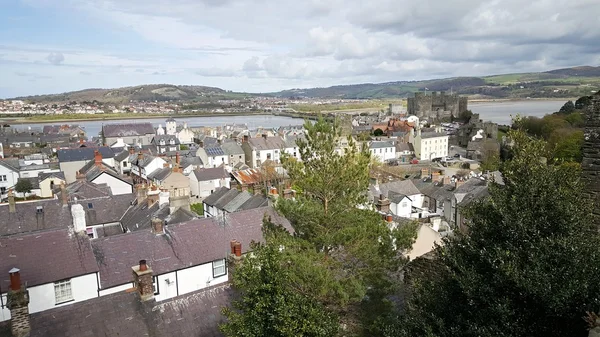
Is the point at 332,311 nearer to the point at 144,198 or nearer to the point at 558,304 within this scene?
the point at 558,304

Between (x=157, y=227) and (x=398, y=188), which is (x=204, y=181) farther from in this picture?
(x=157, y=227)

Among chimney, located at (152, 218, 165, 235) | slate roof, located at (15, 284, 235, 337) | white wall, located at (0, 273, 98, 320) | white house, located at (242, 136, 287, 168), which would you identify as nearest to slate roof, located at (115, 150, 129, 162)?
white house, located at (242, 136, 287, 168)

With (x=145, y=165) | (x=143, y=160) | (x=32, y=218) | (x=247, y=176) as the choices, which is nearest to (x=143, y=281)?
(x=32, y=218)

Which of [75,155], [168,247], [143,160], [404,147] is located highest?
[75,155]

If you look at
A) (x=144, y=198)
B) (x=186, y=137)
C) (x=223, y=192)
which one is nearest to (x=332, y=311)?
(x=144, y=198)

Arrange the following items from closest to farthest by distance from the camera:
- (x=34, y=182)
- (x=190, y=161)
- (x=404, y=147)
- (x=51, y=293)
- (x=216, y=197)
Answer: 1. (x=51, y=293)
2. (x=216, y=197)
3. (x=34, y=182)
4. (x=190, y=161)
5. (x=404, y=147)

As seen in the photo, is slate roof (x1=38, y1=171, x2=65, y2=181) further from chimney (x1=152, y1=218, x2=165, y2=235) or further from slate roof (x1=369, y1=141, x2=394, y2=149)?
slate roof (x1=369, y1=141, x2=394, y2=149)

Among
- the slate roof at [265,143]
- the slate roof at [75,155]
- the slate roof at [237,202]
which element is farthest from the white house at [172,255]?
the slate roof at [265,143]

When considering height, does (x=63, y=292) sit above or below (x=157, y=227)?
below
